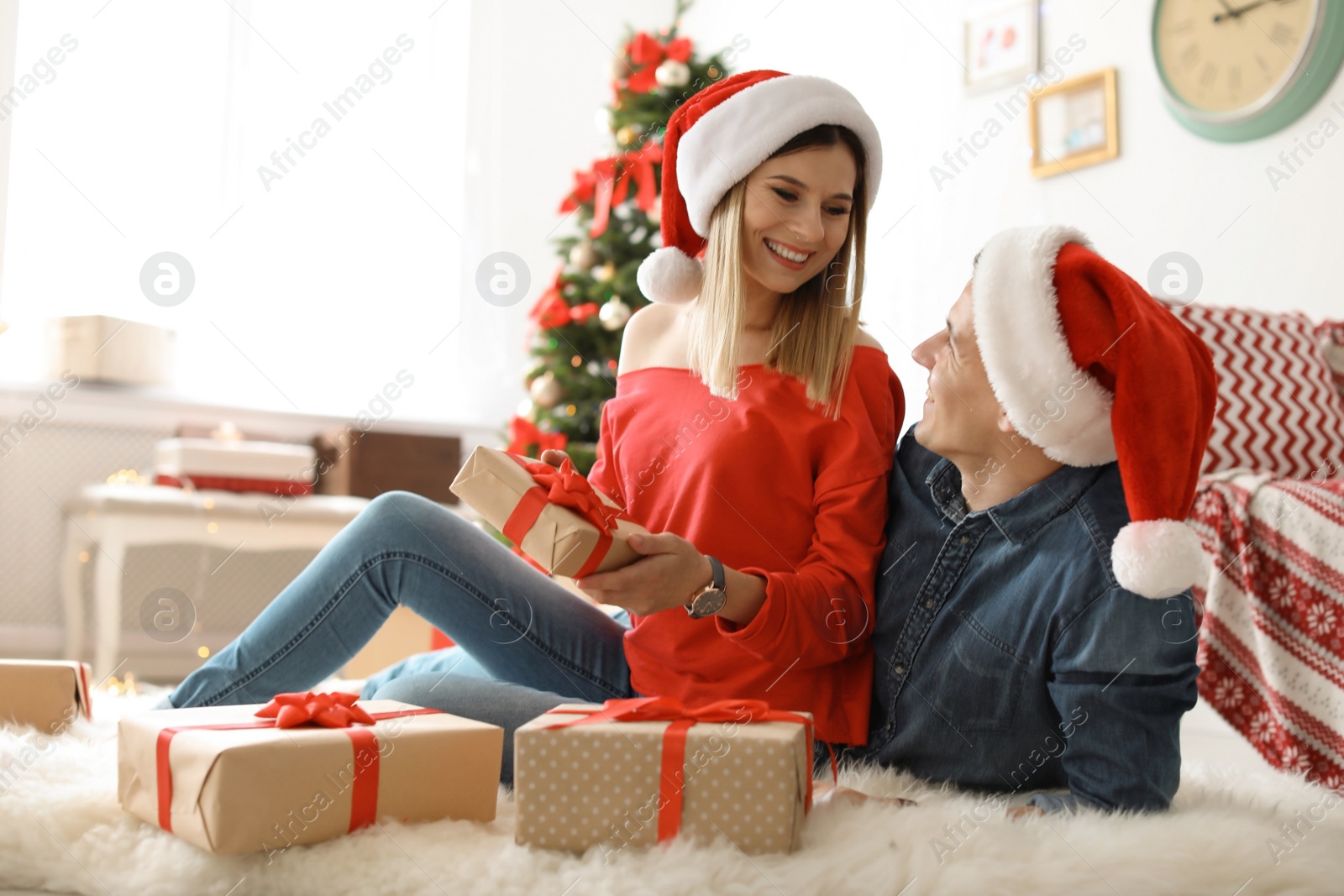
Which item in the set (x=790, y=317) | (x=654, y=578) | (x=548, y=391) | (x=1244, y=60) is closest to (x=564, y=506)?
(x=654, y=578)

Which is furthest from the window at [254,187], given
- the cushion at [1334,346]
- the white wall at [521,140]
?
the cushion at [1334,346]

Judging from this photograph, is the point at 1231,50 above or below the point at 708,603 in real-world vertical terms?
above

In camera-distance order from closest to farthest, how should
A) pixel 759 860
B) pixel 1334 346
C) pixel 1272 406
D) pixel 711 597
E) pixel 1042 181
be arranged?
1. pixel 759 860
2. pixel 711 597
3. pixel 1272 406
4. pixel 1334 346
5. pixel 1042 181

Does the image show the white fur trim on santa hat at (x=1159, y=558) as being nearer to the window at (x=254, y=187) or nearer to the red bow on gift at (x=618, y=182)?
the red bow on gift at (x=618, y=182)

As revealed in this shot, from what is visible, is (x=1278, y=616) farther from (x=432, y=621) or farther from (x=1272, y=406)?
(x=432, y=621)

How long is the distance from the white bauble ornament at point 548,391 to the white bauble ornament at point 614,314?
0.76 feet

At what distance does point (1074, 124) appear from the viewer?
3.06 m

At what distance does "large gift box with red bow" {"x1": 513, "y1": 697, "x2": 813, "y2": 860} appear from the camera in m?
0.95

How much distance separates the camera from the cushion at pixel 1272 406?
7.34 ft

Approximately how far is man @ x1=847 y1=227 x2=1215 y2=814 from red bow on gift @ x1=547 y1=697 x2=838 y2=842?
0.25 metres

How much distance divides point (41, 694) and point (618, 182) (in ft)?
6.76

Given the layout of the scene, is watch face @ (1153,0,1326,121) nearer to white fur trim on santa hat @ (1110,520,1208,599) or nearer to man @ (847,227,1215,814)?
man @ (847,227,1215,814)

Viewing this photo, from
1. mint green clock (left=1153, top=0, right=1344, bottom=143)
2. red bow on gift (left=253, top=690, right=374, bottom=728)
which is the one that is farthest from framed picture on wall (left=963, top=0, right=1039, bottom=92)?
red bow on gift (left=253, top=690, right=374, bottom=728)

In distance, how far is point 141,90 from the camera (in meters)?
3.43
